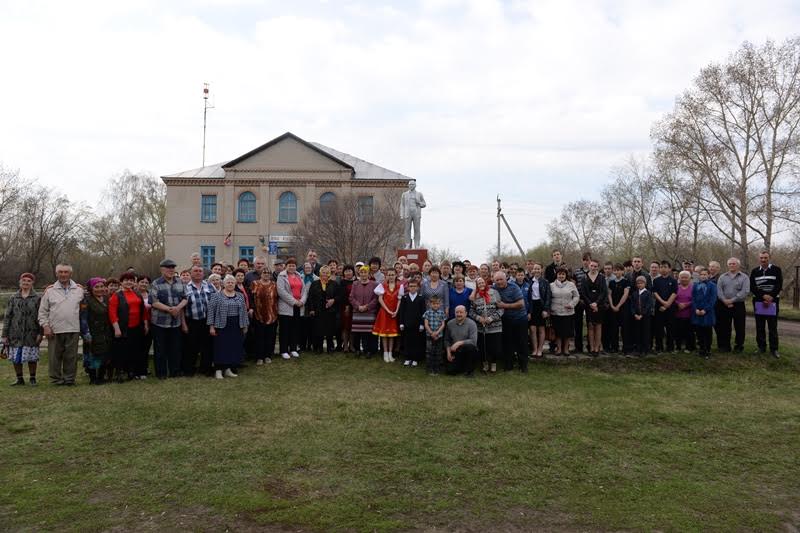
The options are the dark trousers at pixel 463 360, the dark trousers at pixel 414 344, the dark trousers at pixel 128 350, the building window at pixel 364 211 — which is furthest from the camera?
the building window at pixel 364 211

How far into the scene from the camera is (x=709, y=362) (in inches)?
387

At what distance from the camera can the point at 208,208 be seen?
41500mm

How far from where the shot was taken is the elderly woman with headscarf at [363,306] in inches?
390

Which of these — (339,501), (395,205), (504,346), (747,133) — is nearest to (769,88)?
Answer: (747,133)

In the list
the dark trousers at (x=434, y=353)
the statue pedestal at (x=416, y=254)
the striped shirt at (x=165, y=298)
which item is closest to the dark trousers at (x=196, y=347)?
the striped shirt at (x=165, y=298)

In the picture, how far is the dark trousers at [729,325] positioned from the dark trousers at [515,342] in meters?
4.27

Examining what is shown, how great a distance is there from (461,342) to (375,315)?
196 cm

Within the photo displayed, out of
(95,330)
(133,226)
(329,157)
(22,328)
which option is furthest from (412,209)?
(133,226)

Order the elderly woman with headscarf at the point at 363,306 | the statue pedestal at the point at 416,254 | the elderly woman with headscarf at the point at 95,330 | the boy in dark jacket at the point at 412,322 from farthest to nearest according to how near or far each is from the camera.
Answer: the statue pedestal at the point at 416,254 → the elderly woman with headscarf at the point at 363,306 → the boy in dark jacket at the point at 412,322 → the elderly woman with headscarf at the point at 95,330

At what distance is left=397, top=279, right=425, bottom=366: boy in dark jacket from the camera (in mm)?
9453

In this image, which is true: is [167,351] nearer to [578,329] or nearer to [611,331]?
[578,329]

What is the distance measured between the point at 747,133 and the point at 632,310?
78.6 feet

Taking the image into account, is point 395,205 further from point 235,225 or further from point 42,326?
point 42,326

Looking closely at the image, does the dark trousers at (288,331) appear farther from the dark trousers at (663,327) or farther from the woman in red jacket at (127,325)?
the dark trousers at (663,327)
